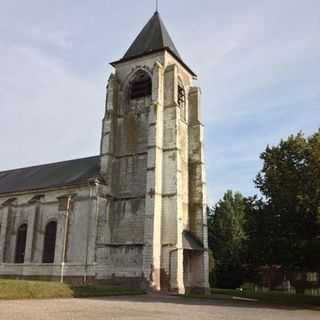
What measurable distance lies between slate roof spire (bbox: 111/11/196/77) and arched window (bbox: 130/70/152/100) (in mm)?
1814

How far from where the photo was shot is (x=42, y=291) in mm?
20391

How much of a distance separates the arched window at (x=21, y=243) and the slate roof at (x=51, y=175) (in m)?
3.37

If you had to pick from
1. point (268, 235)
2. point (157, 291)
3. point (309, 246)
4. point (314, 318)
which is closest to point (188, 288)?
point (157, 291)

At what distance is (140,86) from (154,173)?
8.84m

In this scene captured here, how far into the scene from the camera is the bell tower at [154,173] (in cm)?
3003

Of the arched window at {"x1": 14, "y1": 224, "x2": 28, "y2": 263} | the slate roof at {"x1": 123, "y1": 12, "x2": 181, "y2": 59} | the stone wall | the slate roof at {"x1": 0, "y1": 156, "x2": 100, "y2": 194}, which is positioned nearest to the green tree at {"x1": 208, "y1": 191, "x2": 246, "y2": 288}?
the slate roof at {"x1": 0, "y1": 156, "x2": 100, "y2": 194}

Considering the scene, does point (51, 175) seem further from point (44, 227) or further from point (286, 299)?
point (286, 299)

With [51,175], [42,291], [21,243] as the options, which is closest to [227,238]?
[51,175]

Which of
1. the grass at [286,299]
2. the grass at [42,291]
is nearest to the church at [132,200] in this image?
the grass at [286,299]

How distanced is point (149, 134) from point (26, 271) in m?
14.4

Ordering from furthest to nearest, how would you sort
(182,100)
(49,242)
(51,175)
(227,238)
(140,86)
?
(227,238), (51,175), (182,100), (140,86), (49,242)

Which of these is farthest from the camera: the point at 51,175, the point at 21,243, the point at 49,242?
the point at 51,175

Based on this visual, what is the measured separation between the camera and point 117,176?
3375 centimetres

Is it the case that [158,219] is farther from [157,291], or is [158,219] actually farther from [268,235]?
[268,235]
